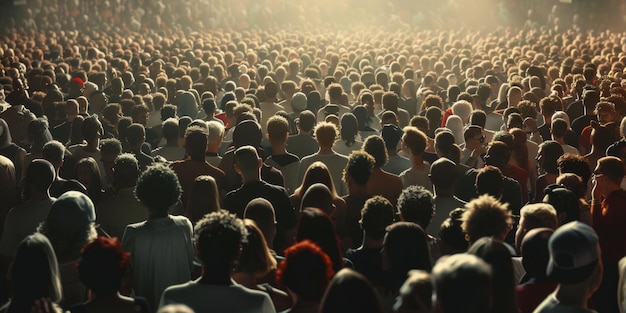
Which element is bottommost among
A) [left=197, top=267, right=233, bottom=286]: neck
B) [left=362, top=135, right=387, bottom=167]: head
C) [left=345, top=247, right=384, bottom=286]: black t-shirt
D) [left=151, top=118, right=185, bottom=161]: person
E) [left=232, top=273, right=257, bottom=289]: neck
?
[left=232, top=273, right=257, bottom=289]: neck

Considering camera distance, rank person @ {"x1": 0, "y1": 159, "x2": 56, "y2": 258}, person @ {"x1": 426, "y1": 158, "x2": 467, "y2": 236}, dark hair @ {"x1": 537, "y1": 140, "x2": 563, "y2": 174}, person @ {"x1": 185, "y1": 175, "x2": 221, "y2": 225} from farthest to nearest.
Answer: dark hair @ {"x1": 537, "y1": 140, "x2": 563, "y2": 174} < person @ {"x1": 426, "y1": 158, "x2": 467, "y2": 236} < person @ {"x1": 185, "y1": 175, "x2": 221, "y2": 225} < person @ {"x1": 0, "y1": 159, "x2": 56, "y2": 258}

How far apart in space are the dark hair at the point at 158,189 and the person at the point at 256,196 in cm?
131

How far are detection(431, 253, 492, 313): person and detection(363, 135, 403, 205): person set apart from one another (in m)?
4.69

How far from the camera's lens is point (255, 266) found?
20.3ft

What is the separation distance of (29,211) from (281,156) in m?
3.21

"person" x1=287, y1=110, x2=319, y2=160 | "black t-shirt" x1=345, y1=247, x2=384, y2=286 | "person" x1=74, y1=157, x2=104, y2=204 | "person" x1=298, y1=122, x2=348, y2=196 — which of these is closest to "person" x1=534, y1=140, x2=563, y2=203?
"person" x1=298, y1=122, x2=348, y2=196

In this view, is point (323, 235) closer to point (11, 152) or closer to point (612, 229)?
point (612, 229)

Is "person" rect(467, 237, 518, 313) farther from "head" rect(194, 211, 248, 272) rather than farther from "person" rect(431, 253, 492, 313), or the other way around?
"head" rect(194, 211, 248, 272)

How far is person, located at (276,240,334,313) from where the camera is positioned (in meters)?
5.23

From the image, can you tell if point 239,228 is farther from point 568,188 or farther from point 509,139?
point 509,139

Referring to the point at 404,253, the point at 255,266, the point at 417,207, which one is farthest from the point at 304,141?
the point at 404,253

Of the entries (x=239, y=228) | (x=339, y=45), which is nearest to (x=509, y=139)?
(x=239, y=228)

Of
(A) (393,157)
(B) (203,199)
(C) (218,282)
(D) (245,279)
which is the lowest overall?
(D) (245,279)

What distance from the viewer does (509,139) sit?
32.9 feet
